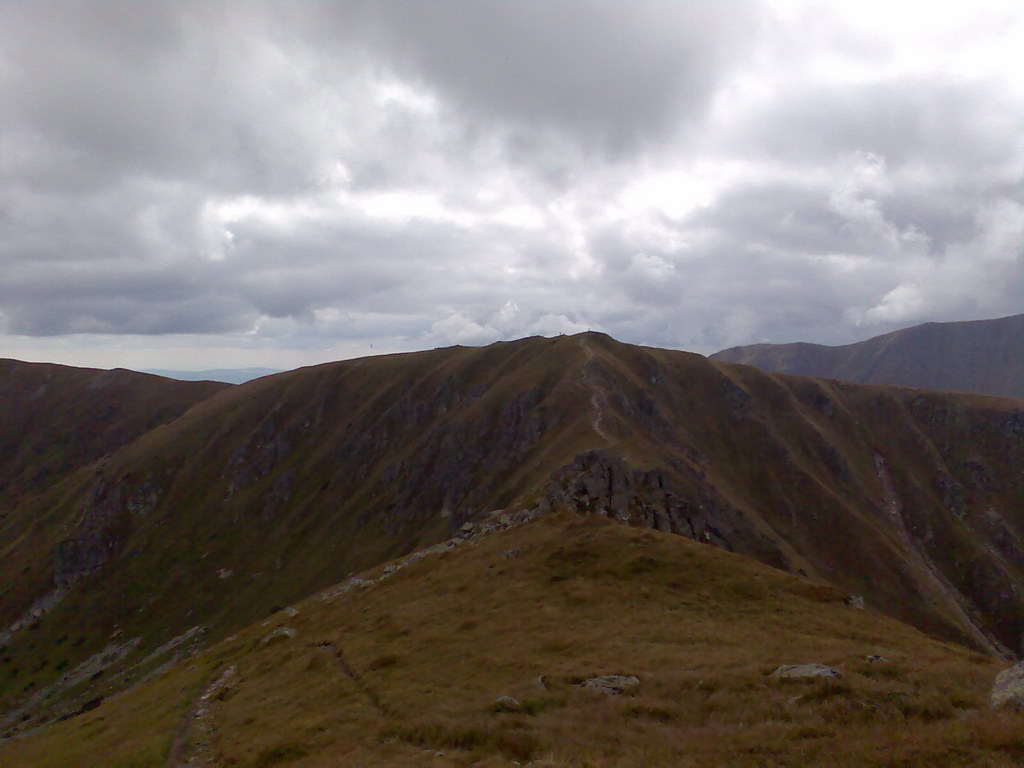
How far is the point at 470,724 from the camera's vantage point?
23.2 m

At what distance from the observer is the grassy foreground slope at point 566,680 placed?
746 inches

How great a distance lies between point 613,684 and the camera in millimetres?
25609

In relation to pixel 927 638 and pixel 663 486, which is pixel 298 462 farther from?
pixel 927 638

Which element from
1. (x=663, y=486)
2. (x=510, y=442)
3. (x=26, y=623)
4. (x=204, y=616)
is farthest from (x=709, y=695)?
(x=26, y=623)

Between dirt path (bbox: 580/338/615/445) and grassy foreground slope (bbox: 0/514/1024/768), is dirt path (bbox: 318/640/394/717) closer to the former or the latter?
grassy foreground slope (bbox: 0/514/1024/768)

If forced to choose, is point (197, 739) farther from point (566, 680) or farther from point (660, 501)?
point (660, 501)

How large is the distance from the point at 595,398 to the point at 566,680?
129465mm

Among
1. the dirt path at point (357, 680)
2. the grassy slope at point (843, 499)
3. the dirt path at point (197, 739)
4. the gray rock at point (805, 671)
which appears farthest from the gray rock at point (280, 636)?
the grassy slope at point (843, 499)

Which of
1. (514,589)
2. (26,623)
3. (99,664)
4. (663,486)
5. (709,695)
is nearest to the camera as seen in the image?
(709,695)

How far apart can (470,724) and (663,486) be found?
3312 inches

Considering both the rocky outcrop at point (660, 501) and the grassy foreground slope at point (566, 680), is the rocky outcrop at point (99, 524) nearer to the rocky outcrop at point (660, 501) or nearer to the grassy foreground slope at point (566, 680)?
the grassy foreground slope at point (566, 680)

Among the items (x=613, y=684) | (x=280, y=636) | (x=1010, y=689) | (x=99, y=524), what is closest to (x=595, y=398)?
(x=280, y=636)

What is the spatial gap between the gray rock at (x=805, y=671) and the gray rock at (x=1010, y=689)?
4.62m

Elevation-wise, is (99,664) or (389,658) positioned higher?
(389,658)
